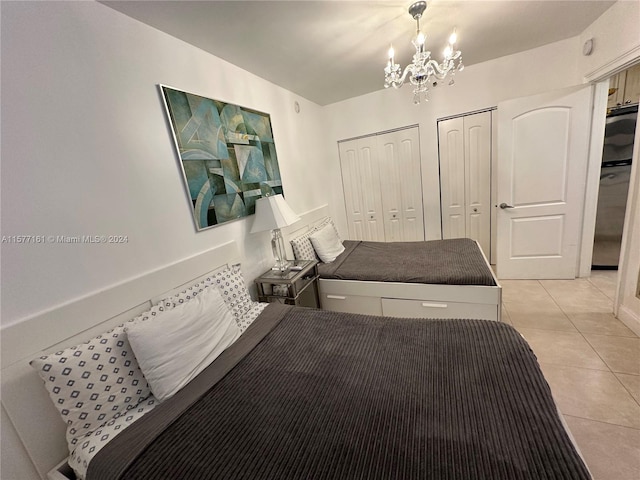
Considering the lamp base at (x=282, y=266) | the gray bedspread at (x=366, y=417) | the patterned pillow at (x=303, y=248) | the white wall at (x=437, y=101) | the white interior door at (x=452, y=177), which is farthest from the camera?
the white interior door at (x=452, y=177)

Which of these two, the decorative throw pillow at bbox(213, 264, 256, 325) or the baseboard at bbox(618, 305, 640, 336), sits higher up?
the decorative throw pillow at bbox(213, 264, 256, 325)

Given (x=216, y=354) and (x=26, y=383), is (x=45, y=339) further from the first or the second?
(x=216, y=354)

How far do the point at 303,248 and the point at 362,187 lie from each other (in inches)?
65.7

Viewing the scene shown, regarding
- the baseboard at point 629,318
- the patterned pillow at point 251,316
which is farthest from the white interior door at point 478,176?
the patterned pillow at point 251,316

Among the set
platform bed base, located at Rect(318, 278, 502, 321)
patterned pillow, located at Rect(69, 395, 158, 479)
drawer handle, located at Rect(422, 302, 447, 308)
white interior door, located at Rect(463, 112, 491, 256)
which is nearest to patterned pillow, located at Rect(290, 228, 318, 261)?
platform bed base, located at Rect(318, 278, 502, 321)

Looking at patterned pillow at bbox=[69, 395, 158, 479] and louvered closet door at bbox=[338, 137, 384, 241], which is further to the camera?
louvered closet door at bbox=[338, 137, 384, 241]

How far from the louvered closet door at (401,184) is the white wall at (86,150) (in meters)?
2.47

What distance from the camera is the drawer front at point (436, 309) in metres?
2.08

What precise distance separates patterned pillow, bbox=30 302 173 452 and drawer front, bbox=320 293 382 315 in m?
1.64

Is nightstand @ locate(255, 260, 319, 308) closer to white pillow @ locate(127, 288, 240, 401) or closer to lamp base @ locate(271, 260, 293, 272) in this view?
lamp base @ locate(271, 260, 293, 272)

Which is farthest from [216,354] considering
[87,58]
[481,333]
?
[87,58]

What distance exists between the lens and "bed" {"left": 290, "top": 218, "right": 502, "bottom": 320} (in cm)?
209

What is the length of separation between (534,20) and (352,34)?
1.54m

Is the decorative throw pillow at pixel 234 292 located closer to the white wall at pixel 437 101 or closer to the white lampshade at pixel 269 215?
the white lampshade at pixel 269 215
